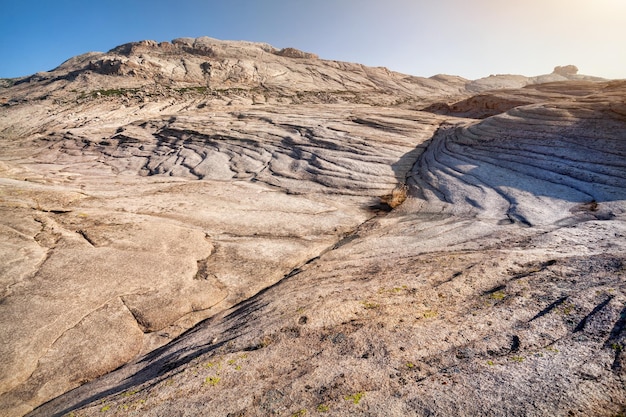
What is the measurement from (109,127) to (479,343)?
160ft

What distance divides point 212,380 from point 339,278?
4.85 metres

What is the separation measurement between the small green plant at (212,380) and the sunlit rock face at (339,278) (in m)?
0.04

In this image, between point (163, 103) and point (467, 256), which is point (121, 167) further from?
point (467, 256)

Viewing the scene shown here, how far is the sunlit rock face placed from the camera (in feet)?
14.2

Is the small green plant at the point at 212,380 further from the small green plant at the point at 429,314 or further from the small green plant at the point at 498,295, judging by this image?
the small green plant at the point at 498,295

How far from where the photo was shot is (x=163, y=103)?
5569cm

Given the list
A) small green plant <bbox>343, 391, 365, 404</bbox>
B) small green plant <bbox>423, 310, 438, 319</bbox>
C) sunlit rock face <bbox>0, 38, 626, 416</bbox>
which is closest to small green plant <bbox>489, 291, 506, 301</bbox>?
sunlit rock face <bbox>0, 38, 626, 416</bbox>

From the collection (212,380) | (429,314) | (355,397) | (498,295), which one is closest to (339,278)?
(429,314)

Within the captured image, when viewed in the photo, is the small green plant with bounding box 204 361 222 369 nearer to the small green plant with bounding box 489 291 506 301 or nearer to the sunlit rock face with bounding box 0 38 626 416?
the sunlit rock face with bounding box 0 38 626 416

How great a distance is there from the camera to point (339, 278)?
9.08 meters

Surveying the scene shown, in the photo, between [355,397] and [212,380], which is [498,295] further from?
[212,380]

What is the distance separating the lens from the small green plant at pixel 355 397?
4012mm

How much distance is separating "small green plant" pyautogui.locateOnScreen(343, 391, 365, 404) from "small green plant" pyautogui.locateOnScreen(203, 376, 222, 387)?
2033mm

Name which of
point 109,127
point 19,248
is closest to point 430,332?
point 19,248
